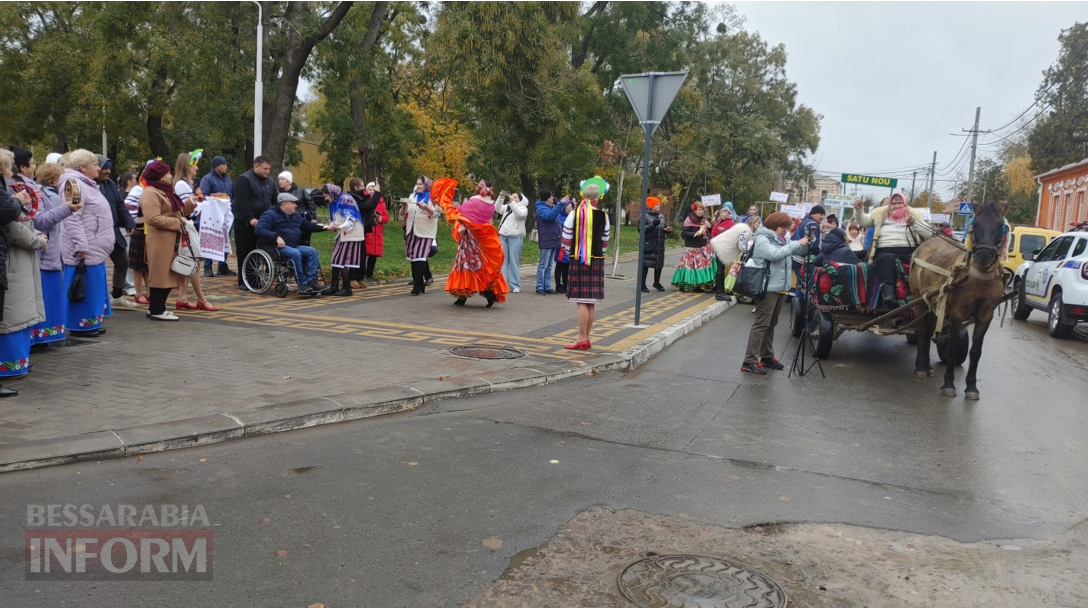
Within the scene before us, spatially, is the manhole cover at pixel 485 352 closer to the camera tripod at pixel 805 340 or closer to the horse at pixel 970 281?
the camera tripod at pixel 805 340

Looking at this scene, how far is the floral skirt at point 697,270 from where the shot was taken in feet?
57.3

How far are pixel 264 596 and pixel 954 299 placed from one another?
7.56 m

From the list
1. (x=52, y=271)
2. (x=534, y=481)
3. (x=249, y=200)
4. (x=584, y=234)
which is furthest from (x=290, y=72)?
(x=534, y=481)

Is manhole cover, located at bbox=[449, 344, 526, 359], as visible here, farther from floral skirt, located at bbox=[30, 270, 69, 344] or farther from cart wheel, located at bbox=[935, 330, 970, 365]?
cart wheel, located at bbox=[935, 330, 970, 365]

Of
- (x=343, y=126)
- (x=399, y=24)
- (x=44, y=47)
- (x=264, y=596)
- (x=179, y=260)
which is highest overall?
(x=399, y=24)

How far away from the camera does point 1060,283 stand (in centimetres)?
1387

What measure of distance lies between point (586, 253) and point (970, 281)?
4.09 meters

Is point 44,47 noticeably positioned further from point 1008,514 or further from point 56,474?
point 1008,514

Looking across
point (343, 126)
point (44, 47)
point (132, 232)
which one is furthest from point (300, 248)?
point (44, 47)

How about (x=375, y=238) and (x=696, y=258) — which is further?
(x=696, y=258)

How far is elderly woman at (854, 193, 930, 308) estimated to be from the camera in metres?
9.33

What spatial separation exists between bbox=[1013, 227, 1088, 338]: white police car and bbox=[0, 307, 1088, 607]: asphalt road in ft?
20.8

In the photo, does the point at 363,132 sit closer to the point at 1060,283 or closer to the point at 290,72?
the point at 290,72

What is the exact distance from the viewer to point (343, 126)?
97.2ft
